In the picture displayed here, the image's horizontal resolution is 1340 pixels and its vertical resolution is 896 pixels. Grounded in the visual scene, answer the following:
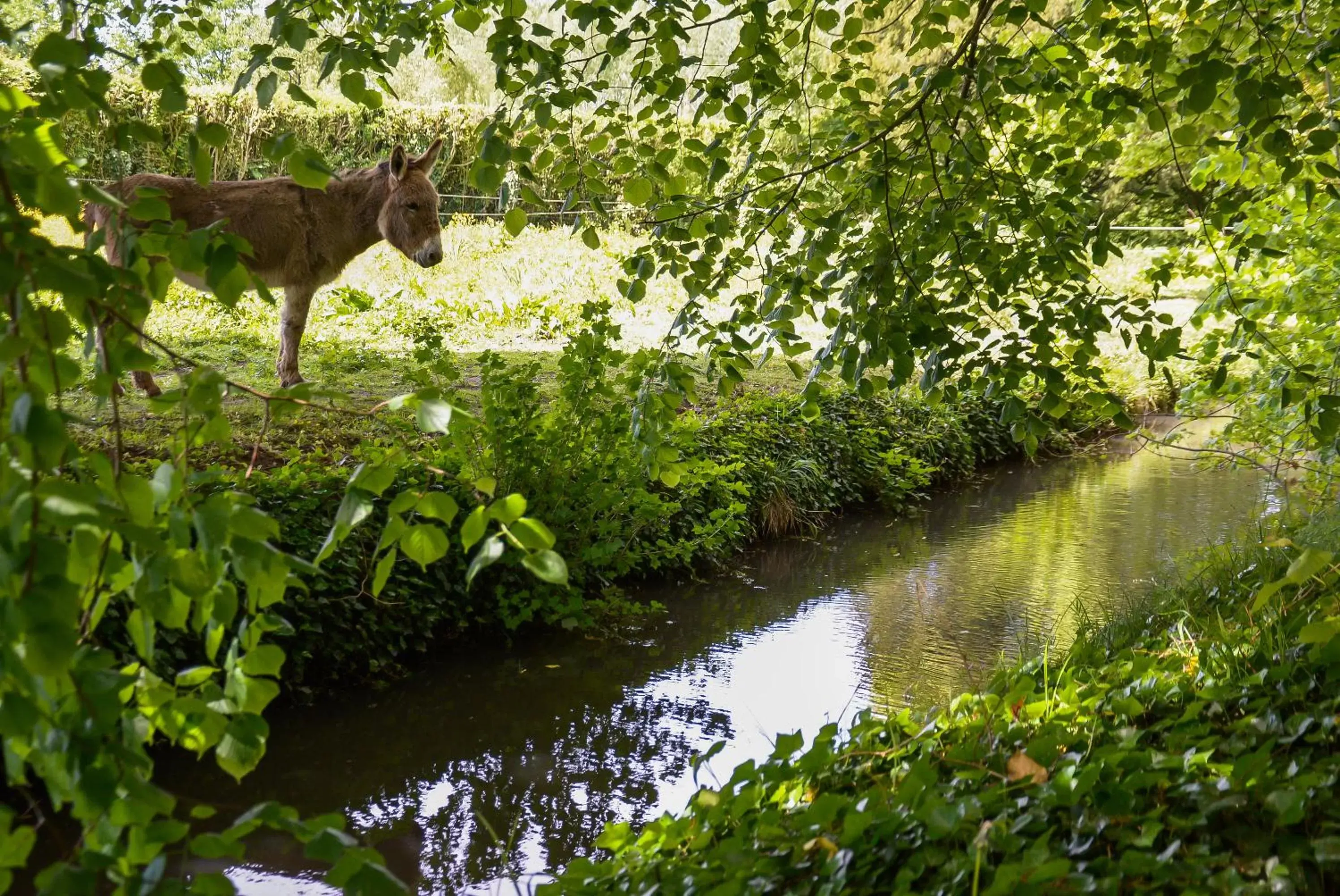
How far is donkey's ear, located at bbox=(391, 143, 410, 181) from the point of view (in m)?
7.34

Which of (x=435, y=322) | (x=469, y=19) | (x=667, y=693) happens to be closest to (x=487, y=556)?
(x=469, y=19)

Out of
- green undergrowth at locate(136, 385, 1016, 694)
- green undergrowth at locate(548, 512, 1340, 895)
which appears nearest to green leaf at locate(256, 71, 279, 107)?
green undergrowth at locate(136, 385, 1016, 694)

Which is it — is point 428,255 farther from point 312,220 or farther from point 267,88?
point 267,88

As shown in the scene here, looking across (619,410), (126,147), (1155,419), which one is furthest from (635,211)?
(126,147)

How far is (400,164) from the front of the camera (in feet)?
24.4

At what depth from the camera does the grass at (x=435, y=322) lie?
7.61 m

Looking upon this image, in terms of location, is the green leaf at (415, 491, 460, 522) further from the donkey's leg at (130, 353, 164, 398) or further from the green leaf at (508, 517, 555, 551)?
the donkey's leg at (130, 353, 164, 398)

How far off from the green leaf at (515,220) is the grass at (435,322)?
8.06 feet

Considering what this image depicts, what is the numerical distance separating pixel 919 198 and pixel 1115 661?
1905 millimetres

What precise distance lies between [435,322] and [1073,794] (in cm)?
988

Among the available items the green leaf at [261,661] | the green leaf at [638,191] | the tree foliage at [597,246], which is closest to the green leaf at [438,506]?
the tree foliage at [597,246]

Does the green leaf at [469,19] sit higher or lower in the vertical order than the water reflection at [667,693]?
higher

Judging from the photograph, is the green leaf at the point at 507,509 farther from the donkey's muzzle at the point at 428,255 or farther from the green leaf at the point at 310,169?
the donkey's muzzle at the point at 428,255

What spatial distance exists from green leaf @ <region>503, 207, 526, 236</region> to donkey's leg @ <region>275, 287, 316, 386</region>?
4662 mm
